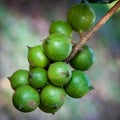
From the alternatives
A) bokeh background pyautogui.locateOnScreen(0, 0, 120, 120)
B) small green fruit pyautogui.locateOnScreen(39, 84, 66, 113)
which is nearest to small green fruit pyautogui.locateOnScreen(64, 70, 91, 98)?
small green fruit pyautogui.locateOnScreen(39, 84, 66, 113)

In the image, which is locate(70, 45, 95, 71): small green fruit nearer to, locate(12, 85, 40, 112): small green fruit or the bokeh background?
locate(12, 85, 40, 112): small green fruit

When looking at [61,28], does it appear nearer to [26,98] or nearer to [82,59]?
[82,59]

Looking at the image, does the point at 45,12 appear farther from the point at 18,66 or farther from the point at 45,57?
the point at 45,57

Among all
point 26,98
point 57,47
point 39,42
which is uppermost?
point 57,47

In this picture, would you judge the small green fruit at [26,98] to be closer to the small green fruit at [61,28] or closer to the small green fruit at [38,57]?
the small green fruit at [38,57]

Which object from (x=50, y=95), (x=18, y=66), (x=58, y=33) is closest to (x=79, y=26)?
(x=58, y=33)

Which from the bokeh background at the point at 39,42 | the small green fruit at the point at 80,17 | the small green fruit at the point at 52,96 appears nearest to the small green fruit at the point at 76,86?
the small green fruit at the point at 52,96

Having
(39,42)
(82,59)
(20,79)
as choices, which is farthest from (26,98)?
(39,42)
